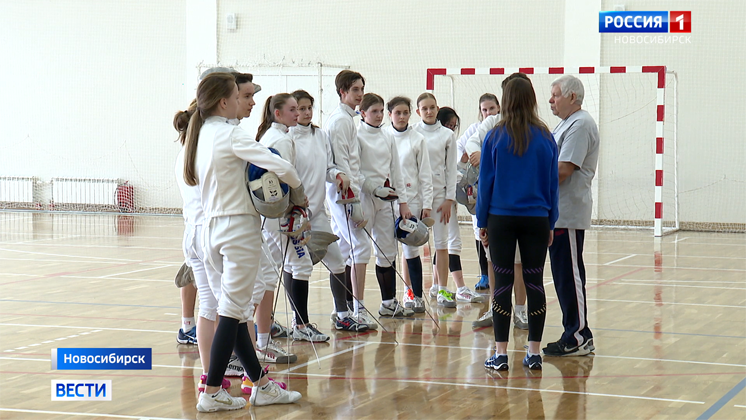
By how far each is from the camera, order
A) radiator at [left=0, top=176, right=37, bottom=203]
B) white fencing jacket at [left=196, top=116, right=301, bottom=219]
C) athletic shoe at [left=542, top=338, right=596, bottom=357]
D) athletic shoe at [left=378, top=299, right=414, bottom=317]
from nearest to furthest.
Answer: white fencing jacket at [left=196, top=116, right=301, bottom=219]
athletic shoe at [left=542, top=338, right=596, bottom=357]
athletic shoe at [left=378, top=299, right=414, bottom=317]
radiator at [left=0, top=176, right=37, bottom=203]

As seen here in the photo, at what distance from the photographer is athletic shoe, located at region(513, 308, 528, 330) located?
5574mm

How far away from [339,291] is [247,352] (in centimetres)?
184

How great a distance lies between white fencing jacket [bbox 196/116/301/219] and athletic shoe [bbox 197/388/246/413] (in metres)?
0.78

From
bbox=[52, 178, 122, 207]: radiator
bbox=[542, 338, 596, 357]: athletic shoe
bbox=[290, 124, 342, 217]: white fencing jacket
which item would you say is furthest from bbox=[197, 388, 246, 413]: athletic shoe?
bbox=[52, 178, 122, 207]: radiator

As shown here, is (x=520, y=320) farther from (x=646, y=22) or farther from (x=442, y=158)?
(x=646, y=22)

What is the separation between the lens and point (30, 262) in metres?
8.95

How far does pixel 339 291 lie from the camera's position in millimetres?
5527

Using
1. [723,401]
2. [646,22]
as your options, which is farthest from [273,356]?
[646,22]

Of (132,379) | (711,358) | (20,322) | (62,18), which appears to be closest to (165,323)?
(20,322)

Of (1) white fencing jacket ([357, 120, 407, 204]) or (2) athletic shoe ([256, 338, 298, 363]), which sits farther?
(1) white fencing jacket ([357, 120, 407, 204])

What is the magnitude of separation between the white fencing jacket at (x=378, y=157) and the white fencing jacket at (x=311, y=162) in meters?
0.51

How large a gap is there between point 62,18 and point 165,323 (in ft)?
38.9

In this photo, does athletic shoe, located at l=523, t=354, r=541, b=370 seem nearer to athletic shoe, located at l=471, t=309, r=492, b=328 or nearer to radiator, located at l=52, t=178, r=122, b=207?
athletic shoe, located at l=471, t=309, r=492, b=328

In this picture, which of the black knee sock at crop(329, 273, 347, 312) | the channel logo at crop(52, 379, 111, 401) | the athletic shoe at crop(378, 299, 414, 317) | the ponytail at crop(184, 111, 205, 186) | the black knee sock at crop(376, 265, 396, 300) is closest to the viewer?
the ponytail at crop(184, 111, 205, 186)
